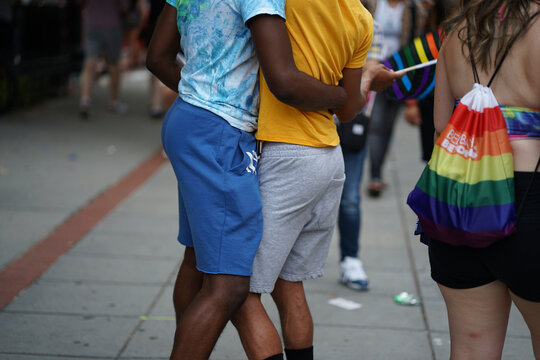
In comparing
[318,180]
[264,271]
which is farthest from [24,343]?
[318,180]

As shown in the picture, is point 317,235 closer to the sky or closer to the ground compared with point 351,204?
closer to the sky

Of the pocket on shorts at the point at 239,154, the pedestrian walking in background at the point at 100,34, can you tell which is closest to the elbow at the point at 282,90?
the pocket on shorts at the point at 239,154

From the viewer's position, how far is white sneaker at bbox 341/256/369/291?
181 inches

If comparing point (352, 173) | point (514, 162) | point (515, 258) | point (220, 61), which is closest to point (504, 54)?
point (514, 162)

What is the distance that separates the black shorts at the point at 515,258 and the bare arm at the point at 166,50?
48.1 inches

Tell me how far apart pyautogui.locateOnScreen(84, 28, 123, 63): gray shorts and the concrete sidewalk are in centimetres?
239

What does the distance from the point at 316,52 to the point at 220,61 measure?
0.32 meters

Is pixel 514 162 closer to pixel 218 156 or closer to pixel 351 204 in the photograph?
pixel 218 156

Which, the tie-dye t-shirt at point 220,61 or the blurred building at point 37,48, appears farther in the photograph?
the blurred building at point 37,48

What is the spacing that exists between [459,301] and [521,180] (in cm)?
44

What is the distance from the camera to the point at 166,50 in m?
2.81

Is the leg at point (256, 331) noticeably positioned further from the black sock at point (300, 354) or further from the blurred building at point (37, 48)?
the blurred building at point (37, 48)

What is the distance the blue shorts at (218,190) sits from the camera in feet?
8.16

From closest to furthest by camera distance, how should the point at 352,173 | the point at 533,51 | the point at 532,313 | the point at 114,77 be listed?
1. the point at 533,51
2. the point at 532,313
3. the point at 352,173
4. the point at 114,77
